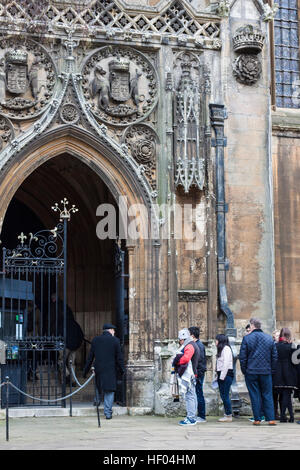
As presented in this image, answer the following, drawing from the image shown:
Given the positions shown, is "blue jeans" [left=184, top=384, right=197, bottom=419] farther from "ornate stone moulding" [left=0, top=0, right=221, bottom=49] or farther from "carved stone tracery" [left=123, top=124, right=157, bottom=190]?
"ornate stone moulding" [left=0, top=0, right=221, bottom=49]

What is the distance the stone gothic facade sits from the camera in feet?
49.4

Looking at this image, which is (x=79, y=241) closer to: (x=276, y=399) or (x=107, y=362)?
(x=107, y=362)

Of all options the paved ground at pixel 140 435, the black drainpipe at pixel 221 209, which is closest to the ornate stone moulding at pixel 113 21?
the black drainpipe at pixel 221 209

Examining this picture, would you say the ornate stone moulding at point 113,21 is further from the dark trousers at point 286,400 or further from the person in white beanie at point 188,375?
the dark trousers at point 286,400

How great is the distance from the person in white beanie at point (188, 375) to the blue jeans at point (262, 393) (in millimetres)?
837

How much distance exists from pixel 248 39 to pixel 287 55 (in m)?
3.42

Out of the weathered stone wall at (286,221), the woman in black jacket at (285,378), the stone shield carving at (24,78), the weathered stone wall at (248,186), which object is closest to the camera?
the woman in black jacket at (285,378)

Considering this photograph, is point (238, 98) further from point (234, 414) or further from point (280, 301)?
point (234, 414)

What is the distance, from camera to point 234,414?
48.1ft

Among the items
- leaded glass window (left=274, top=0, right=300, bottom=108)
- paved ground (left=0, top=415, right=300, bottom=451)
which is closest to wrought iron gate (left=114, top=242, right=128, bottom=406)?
paved ground (left=0, top=415, right=300, bottom=451)

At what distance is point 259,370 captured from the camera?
12.7 m

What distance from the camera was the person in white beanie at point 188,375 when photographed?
1288 centimetres

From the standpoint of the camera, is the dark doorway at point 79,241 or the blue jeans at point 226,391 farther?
the dark doorway at point 79,241

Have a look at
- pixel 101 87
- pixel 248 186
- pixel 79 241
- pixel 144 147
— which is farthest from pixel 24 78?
pixel 79 241
